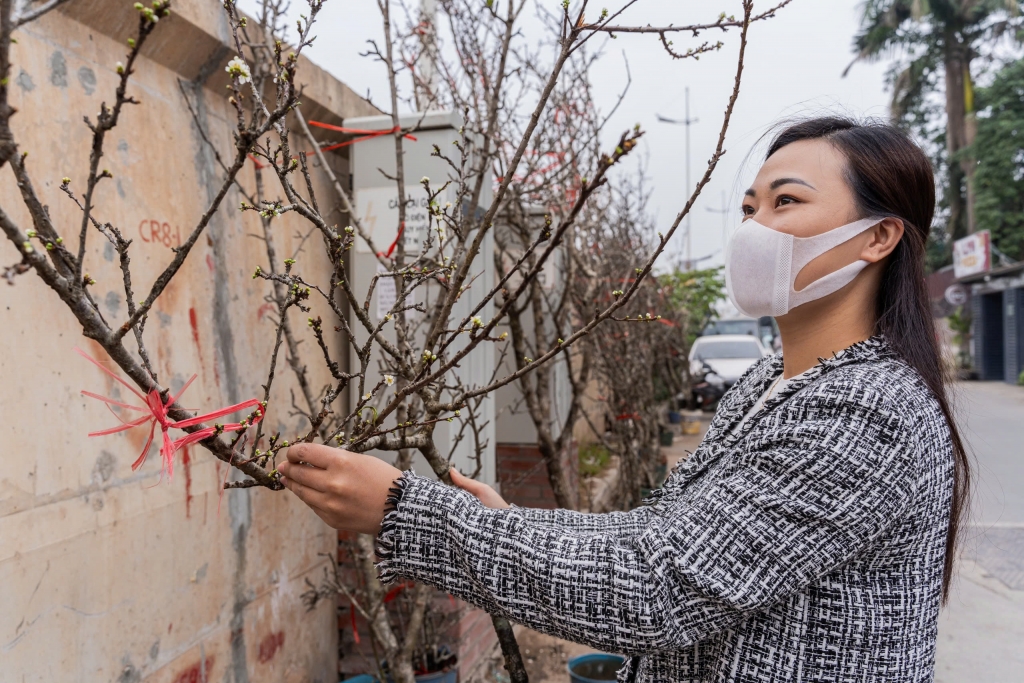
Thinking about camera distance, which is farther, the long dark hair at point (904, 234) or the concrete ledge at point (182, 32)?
the concrete ledge at point (182, 32)

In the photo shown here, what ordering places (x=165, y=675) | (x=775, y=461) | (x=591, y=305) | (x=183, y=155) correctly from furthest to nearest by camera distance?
(x=591, y=305) → (x=183, y=155) → (x=165, y=675) → (x=775, y=461)

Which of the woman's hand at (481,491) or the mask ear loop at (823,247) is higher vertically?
the mask ear loop at (823,247)

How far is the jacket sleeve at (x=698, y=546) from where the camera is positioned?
3.35 feet

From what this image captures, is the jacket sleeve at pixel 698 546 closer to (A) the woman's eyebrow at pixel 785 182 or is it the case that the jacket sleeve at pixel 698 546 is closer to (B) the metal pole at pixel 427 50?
(A) the woman's eyebrow at pixel 785 182

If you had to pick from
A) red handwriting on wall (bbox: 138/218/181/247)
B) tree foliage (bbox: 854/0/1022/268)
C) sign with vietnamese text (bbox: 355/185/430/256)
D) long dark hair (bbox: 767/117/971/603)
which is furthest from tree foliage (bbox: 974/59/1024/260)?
red handwriting on wall (bbox: 138/218/181/247)

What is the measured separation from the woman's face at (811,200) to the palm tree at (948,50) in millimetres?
25096

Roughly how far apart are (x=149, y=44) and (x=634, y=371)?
13.6 ft

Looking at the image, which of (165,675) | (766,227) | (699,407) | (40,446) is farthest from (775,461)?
(699,407)

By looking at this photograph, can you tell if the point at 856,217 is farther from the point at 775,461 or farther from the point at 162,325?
the point at 162,325

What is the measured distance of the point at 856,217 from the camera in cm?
133

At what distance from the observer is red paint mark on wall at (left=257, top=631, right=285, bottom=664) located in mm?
2624

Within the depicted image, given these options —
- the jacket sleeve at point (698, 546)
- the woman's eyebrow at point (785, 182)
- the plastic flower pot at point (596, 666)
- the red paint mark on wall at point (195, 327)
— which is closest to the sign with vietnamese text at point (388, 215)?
the red paint mark on wall at point (195, 327)

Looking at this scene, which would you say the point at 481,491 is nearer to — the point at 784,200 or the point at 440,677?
the point at 784,200

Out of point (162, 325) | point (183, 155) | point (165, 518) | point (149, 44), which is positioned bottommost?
point (165, 518)
